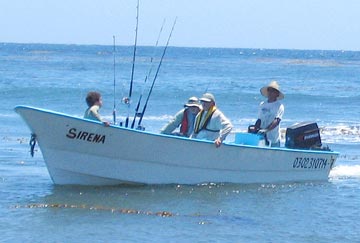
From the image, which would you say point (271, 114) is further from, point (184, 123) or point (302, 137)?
point (184, 123)

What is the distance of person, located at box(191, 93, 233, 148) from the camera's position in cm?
1437

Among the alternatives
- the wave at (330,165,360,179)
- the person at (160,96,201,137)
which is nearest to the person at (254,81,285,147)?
the person at (160,96,201,137)

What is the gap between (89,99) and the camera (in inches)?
545

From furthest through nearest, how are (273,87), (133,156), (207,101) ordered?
(273,87) < (207,101) < (133,156)

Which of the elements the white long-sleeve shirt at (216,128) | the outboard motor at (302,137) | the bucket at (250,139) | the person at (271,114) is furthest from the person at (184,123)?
the outboard motor at (302,137)

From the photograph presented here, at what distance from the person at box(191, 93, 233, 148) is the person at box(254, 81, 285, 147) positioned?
0.90 m

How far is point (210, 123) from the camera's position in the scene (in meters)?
14.5

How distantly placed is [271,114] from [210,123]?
1.15 meters

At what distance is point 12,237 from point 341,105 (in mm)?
25641

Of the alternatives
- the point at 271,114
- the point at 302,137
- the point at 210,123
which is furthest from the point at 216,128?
the point at 302,137

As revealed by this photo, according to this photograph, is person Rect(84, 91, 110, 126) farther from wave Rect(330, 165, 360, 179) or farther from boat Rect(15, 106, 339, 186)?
wave Rect(330, 165, 360, 179)

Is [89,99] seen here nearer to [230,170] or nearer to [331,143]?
[230,170]

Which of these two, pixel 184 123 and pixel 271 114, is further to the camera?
pixel 271 114

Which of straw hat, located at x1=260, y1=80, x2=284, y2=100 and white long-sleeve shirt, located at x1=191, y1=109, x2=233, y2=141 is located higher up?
straw hat, located at x1=260, y1=80, x2=284, y2=100
